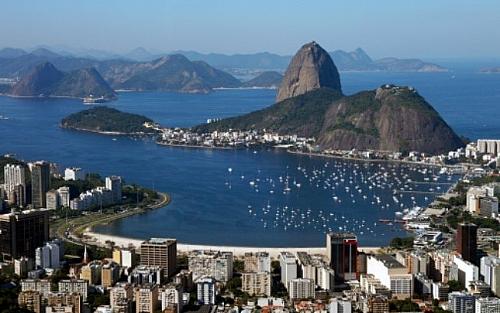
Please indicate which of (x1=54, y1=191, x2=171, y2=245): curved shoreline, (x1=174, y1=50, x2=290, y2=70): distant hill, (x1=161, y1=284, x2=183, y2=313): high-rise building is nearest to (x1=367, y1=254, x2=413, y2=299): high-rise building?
(x1=161, y1=284, x2=183, y2=313): high-rise building

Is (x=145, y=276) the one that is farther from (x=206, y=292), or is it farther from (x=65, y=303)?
(x=65, y=303)

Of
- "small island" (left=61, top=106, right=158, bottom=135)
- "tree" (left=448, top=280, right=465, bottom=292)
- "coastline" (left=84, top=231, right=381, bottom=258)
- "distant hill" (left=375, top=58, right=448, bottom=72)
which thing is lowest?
"tree" (left=448, top=280, right=465, bottom=292)

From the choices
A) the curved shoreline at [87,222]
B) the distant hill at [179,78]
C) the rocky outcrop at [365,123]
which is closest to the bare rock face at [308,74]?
the rocky outcrop at [365,123]

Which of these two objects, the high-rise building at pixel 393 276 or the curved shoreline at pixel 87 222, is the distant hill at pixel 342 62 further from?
the high-rise building at pixel 393 276

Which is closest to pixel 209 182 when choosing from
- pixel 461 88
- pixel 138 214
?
pixel 138 214

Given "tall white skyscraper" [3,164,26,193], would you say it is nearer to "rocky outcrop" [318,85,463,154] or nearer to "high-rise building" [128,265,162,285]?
"high-rise building" [128,265,162,285]
